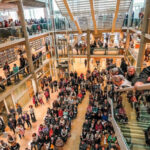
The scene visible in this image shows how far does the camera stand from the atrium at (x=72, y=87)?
5.84 meters

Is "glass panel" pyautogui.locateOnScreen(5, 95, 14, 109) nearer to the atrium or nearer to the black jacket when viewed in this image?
the atrium

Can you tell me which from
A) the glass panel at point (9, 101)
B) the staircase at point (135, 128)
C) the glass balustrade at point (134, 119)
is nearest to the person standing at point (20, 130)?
the glass panel at point (9, 101)

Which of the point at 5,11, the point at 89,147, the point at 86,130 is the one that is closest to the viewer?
the point at 89,147

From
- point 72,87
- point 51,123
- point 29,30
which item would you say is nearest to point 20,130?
point 51,123

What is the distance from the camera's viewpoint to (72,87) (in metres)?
13.0

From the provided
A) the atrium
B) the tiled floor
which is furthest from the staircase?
the tiled floor

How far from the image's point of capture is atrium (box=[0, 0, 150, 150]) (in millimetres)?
5844

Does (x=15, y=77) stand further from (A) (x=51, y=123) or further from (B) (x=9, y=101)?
(A) (x=51, y=123)

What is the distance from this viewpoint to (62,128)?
895 centimetres

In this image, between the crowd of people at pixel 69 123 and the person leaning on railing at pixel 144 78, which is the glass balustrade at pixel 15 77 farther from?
the person leaning on railing at pixel 144 78

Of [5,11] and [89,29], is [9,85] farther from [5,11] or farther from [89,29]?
[89,29]

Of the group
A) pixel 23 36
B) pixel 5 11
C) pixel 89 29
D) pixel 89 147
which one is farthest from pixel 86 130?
pixel 5 11

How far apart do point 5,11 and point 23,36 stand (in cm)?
628

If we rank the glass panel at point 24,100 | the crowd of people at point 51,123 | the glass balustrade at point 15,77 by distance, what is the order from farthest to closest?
the glass panel at point 24,100
the glass balustrade at point 15,77
the crowd of people at point 51,123
